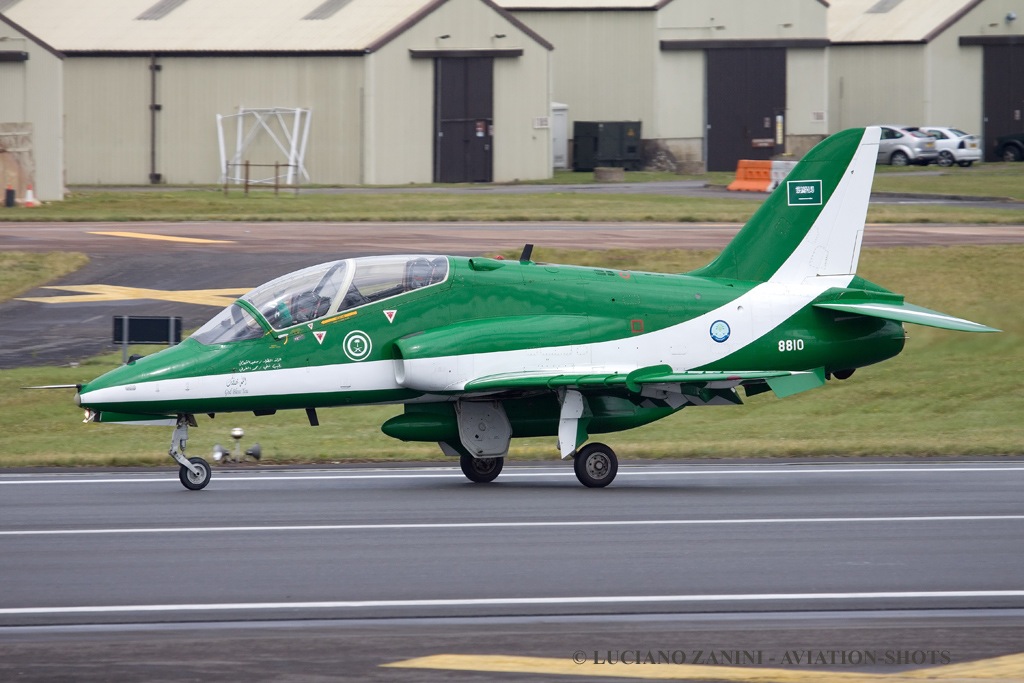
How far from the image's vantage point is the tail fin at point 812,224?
701 inches

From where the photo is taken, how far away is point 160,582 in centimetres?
1155

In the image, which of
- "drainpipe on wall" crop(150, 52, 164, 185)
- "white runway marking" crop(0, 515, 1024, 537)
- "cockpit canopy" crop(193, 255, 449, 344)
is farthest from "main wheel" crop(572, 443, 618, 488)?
"drainpipe on wall" crop(150, 52, 164, 185)

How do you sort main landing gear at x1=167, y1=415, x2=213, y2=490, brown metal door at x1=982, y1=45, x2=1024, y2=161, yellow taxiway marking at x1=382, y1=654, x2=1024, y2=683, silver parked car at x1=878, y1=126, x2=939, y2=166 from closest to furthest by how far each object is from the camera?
yellow taxiway marking at x1=382, y1=654, x2=1024, y2=683 < main landing gear at x1=167, y1=415, x2=213, y2=490 < silver parked car at x1=878, y1=126, x2=939, y2=166 < brown metal door at x1=982, y1=45, x2=1024, y2=161

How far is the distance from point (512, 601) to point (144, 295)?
20543mm

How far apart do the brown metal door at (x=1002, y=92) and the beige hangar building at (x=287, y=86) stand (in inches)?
941

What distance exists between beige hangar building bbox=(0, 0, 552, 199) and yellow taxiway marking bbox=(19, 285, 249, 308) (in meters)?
25.8

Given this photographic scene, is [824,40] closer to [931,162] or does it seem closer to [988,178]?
[931,162]

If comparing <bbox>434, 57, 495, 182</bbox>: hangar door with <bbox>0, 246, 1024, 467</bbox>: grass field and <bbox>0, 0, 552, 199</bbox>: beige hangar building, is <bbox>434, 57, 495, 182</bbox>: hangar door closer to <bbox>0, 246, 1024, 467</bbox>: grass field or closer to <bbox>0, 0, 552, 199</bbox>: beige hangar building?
<bbox>0, 0, 552, 199</bbox>: beige hangar building

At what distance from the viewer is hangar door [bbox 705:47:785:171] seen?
64312 millimetres

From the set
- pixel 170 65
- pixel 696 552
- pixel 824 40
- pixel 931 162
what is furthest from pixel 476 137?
pixel 696 552

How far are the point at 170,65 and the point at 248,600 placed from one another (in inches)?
1873

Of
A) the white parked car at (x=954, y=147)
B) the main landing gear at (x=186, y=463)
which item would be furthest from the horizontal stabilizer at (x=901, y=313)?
the white parked car at (x=954, y=147)

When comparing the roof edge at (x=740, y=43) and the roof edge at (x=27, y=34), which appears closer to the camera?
the roof edge at (x=27, y=34)

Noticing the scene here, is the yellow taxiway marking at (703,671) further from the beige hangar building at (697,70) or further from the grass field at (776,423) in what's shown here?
the beige hangar building at (697,70)
